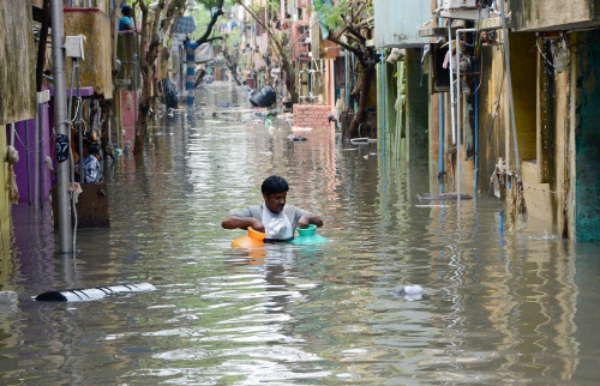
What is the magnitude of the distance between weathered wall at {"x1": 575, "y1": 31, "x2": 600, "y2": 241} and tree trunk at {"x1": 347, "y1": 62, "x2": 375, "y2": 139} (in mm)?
19159

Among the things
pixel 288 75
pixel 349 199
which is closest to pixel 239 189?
pixel 349 199

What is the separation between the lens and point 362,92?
31.4 m

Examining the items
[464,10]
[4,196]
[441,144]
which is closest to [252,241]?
[4,196]

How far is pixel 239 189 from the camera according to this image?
19234mm

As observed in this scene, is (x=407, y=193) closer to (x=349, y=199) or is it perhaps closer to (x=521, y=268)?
(x=349, y=199)

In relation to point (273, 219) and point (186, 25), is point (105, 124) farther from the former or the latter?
point (186, 25)

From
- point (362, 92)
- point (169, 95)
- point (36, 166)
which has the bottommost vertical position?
point (36, 166)

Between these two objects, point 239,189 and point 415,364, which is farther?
point 239,189

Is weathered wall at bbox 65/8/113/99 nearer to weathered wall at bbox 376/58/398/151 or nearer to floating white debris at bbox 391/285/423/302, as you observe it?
floating white debris at bbox 391/285/423/302

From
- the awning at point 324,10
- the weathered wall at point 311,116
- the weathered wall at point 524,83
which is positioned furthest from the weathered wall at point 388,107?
the weathered wall at point 524,83

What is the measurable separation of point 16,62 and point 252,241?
3.06 meters

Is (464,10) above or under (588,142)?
above

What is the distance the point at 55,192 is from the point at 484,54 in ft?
24.8

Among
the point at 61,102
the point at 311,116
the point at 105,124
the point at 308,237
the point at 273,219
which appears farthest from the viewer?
the point at 311,116
